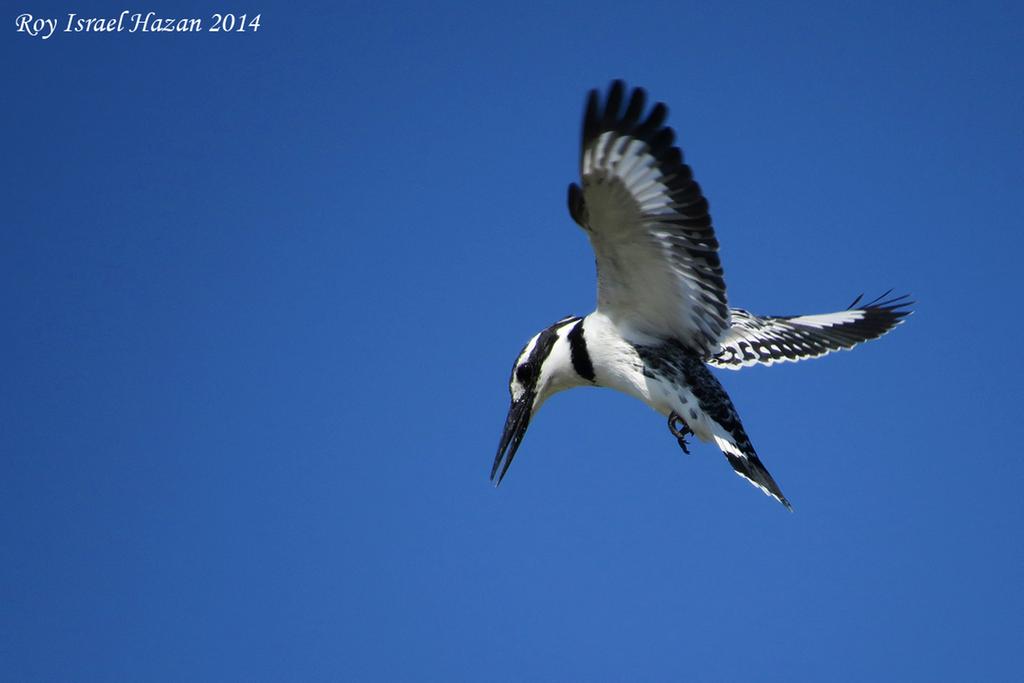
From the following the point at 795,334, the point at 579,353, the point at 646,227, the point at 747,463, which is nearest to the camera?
the point at 646,227

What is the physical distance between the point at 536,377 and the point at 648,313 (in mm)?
736

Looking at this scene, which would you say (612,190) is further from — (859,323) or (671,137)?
(859,323)

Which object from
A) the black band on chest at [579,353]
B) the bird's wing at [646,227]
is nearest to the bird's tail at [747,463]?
the bird's wing at [646,227]

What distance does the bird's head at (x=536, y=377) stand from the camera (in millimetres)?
5234

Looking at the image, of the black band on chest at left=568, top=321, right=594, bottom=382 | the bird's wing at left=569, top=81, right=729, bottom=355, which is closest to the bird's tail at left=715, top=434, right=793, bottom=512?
the bird's wing at left=569, top=81, right=729, bottom=355

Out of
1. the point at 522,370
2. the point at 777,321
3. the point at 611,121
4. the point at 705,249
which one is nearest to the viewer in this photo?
the point at 611,121

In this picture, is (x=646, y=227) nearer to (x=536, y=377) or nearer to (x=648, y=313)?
(x=648, y=313)

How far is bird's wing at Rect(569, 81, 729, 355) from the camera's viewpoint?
425cm

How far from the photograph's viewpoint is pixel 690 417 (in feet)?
16.0

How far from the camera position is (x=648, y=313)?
195 inches

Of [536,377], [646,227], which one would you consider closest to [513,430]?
[536,377]

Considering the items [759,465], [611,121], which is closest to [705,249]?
[611,121]

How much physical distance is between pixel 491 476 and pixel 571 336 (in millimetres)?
902

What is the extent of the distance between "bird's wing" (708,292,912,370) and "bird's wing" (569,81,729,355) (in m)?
0.69
